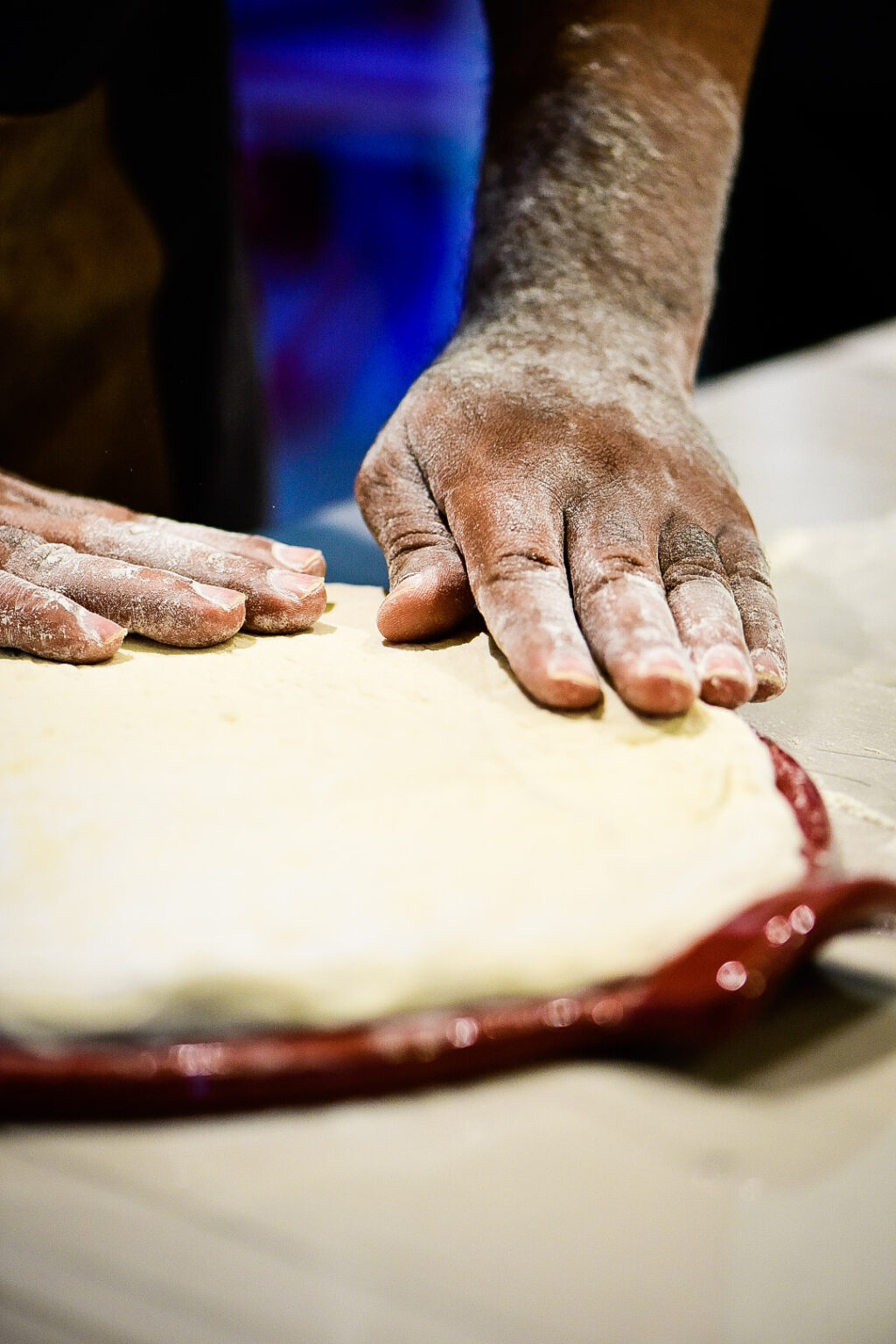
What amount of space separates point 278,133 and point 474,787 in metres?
6.46

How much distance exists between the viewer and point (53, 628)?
951 mm

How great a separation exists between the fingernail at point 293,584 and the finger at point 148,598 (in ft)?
0.17

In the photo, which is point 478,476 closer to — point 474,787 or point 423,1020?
point 474,787

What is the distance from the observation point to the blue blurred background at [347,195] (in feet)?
19.4

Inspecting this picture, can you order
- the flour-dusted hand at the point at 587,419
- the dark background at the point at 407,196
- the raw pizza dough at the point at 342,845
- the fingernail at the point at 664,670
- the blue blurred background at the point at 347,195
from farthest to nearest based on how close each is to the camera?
the blue blurred background at the point at 347,195 → the dark background at the point at 407,196 → the flour-dusted hand at the point at 587,419 → the fingernail at the point at 664,670 → the raw pizza dough at the point at 342,845

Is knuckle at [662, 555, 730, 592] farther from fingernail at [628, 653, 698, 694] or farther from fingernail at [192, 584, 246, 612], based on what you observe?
fingernail at [192, 584, 246, 612]

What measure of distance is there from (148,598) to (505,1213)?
0.69 metres

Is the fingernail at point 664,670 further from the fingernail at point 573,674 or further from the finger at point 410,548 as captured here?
the finger at point 410,548

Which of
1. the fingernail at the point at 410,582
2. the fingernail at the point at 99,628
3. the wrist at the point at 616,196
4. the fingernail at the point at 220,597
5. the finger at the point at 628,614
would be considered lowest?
the fingernail at the point at 99,628

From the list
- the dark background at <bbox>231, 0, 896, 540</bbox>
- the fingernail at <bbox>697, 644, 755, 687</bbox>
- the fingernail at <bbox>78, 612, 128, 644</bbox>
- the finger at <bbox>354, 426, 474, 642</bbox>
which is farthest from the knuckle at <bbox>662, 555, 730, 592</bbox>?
the dark background at <bbox>231, 0, 896, 540</bbox>

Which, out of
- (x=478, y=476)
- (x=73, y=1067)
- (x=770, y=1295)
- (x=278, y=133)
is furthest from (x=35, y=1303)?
(x=278, y=133)

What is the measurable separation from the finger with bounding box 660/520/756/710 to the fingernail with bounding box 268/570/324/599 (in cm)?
38

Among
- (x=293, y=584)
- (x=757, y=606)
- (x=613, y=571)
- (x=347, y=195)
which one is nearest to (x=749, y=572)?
(x=757, y=606)

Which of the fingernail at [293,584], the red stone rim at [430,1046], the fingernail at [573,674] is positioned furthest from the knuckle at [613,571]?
the red stone rim at [430,1046]
